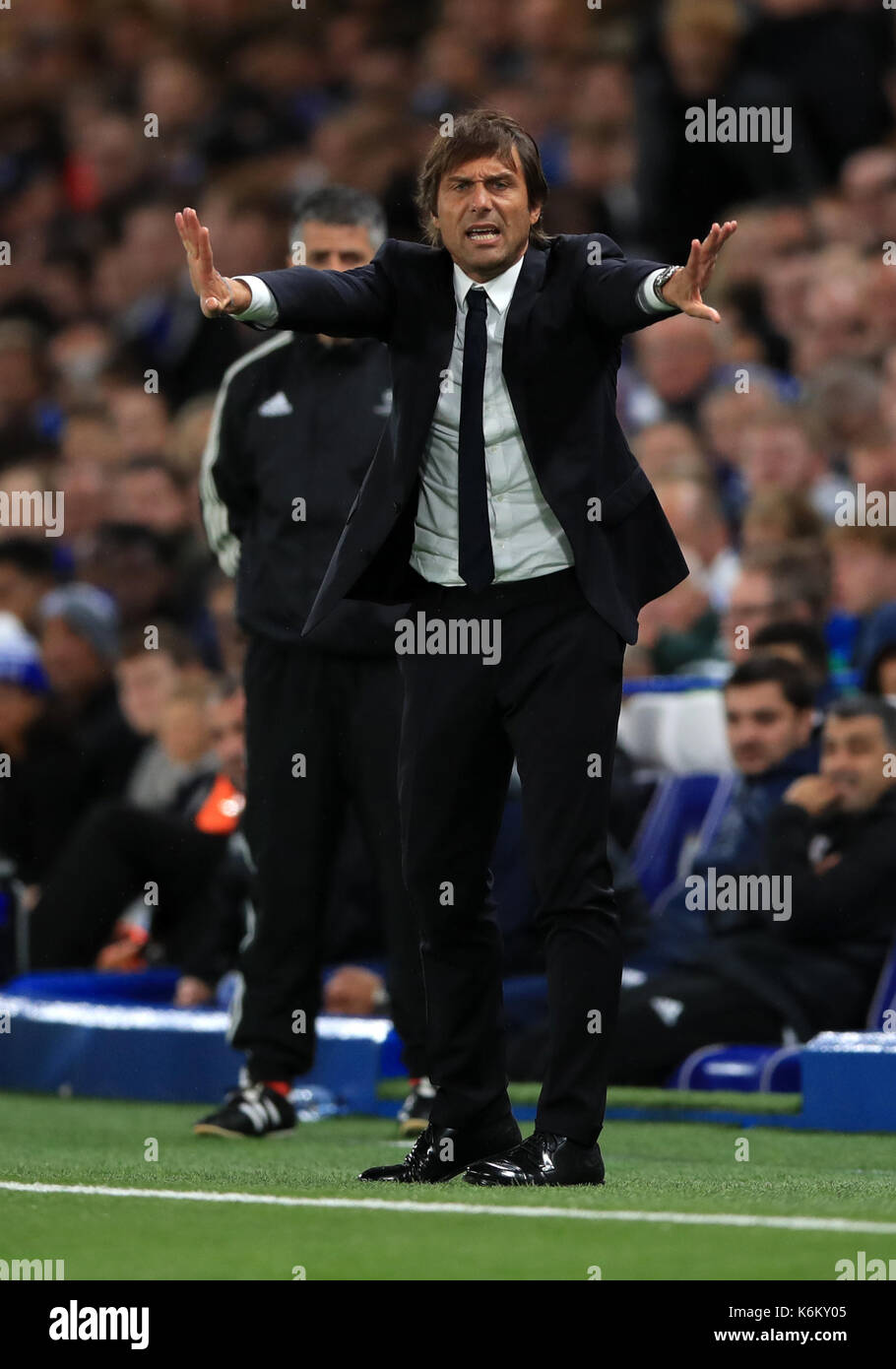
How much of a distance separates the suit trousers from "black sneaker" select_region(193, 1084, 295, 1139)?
1.31m

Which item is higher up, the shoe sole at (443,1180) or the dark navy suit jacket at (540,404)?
the dark navy suit jacket at (540,404)

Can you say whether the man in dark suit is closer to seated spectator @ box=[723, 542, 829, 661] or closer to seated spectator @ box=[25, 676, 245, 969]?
seated spectator @ box=[723, 542, 829, 661]

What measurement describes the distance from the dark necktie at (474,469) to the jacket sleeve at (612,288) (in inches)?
8.5

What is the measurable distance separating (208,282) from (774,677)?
3.39 metres

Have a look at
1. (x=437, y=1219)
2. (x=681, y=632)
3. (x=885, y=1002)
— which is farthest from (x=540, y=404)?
(x=681, y=632)

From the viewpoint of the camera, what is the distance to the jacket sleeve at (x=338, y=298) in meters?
4.56

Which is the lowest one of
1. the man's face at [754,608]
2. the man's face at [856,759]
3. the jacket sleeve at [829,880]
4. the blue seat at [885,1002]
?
the blue seat at [885,1002]

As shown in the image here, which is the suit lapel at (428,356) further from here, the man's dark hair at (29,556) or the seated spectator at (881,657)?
the man's dark hair at (29,556)

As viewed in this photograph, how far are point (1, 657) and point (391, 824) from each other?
4268 millimetres

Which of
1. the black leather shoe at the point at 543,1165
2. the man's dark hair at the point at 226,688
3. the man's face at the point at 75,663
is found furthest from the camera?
the man's face at the point at 75,663

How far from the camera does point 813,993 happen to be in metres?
6.98

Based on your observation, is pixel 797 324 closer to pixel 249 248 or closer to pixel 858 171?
pixel 858 171

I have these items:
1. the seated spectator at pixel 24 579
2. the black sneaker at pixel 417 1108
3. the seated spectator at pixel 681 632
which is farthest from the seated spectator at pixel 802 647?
the seated spectator at pixel 24 579

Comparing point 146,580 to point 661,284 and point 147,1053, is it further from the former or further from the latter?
point 661,284
